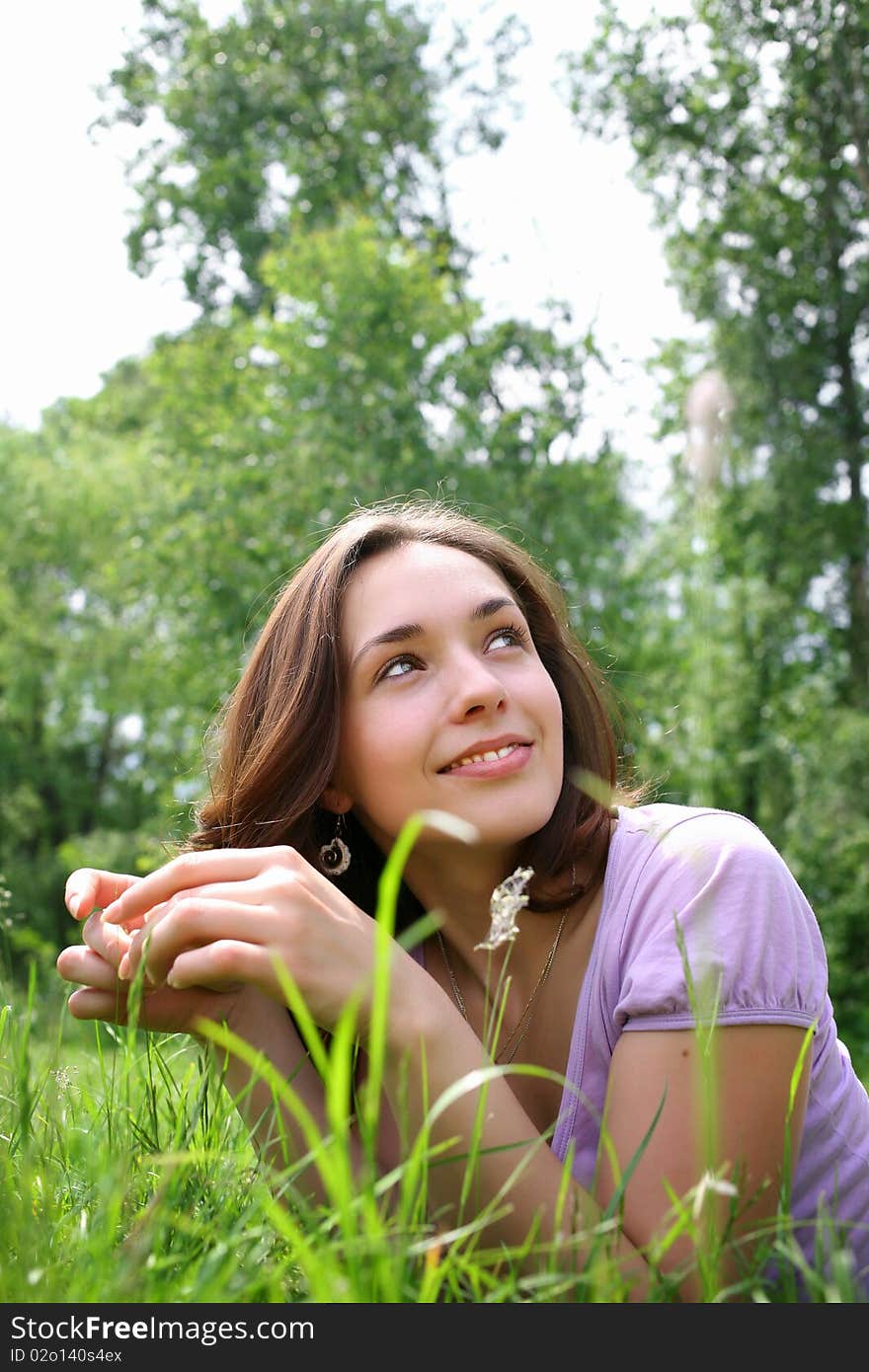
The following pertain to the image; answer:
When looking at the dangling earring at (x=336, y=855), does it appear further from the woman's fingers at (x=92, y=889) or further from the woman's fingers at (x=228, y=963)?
the woman's fingers at (x=228, y=963)

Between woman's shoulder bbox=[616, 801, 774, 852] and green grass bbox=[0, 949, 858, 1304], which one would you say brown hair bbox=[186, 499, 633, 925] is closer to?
woman's shoulder bbox=[616, 801, 774, 852]

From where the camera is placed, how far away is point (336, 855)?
2.57m

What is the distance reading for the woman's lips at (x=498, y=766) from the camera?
205cm

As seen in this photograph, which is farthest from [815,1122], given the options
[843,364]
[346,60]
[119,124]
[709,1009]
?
[119,124]

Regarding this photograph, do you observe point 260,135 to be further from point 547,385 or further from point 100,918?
point 100,918

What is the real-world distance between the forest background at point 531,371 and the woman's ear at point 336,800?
21.8ft

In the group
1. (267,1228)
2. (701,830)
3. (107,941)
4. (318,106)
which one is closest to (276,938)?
(267,1228)

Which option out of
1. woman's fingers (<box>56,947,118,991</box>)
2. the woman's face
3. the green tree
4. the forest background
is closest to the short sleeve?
the woman's face

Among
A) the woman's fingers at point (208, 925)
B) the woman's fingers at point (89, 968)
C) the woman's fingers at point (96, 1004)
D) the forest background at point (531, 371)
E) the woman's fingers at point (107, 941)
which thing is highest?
the forest background at point (531, 371)

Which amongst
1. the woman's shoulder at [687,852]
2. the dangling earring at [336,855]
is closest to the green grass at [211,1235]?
the woman's shoulder at [687,852]

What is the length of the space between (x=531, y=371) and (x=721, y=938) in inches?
384

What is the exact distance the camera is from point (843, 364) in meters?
14.3

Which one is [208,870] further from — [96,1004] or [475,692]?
[475,692]
